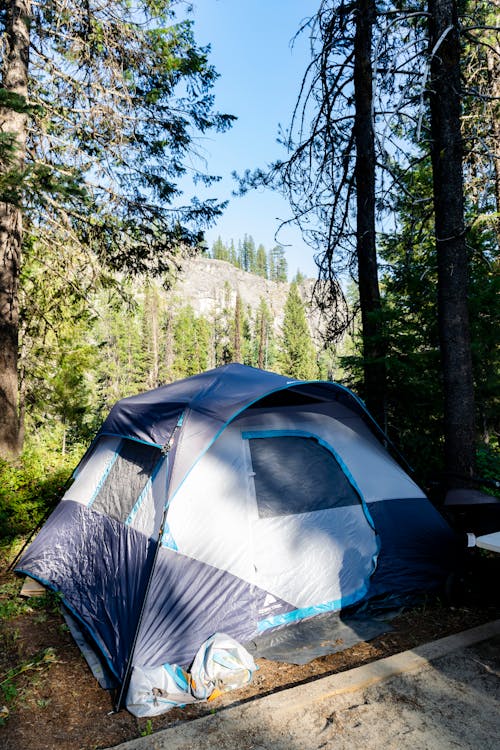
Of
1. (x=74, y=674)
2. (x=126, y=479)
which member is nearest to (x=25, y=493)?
(x=126, y=479)

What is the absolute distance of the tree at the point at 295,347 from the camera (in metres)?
46.6

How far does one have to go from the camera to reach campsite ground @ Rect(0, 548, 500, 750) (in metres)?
2.65

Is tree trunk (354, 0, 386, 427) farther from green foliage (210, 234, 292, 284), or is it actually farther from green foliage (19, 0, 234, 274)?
green foliage (210, 234, 292, 284)

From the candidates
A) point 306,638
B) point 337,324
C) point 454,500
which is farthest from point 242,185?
point 306,638

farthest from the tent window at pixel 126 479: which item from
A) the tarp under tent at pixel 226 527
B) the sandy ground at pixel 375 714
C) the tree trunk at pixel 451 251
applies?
the tree trunk at pixel 451 251

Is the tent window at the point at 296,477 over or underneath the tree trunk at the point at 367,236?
underneath

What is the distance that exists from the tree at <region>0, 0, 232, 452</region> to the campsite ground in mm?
3435

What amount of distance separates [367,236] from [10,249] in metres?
5.06

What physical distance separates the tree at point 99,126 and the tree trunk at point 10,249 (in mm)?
14

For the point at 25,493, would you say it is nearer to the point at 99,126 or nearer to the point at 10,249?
the point at 10,249

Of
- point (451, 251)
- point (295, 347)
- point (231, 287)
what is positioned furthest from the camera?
point (231, 287)

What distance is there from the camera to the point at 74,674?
3242 millimetres

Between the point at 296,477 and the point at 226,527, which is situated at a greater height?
the point at 296,477

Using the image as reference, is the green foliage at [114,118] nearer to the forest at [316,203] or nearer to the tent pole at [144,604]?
the forest at [316,203]
